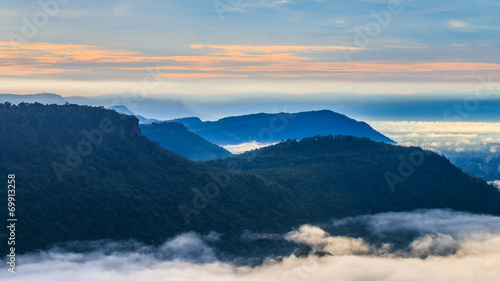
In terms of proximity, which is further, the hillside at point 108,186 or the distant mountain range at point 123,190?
the distant mountain range at point 123,190

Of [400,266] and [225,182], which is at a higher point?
[225,182]

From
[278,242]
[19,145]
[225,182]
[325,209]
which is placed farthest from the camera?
[325,209]

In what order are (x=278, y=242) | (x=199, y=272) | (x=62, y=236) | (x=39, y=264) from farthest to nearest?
(x=278, y=242), (x=199, y=272), (x=62, y=236), (x=39, y=264)

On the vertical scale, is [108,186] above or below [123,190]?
above

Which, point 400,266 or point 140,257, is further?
point 400,266

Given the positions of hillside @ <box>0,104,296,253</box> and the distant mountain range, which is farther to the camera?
the distant mountain range

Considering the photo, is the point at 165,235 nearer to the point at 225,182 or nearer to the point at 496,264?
the point at 225,182

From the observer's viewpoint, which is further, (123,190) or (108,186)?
(123,190)

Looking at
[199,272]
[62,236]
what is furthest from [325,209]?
[62,236]
